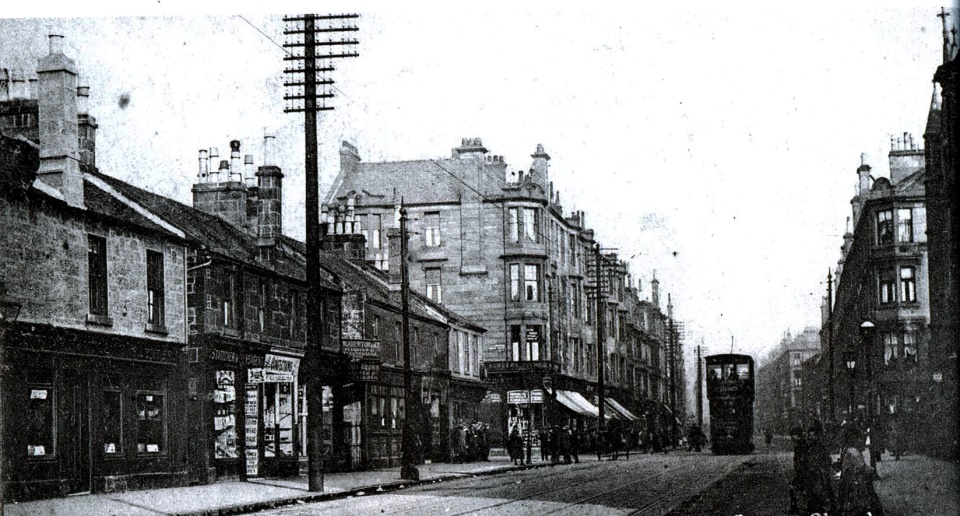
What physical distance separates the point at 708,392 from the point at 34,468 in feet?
134

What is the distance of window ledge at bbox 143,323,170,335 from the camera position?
2579 cm

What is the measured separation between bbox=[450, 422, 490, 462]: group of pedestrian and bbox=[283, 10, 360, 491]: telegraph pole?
66.8ft

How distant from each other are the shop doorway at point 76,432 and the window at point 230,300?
606 centimetres

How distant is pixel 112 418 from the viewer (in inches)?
959

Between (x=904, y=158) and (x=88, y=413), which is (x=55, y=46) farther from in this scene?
(x=904, y=158)

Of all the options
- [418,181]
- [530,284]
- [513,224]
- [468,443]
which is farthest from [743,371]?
[418,181]

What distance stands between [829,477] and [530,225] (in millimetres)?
46689

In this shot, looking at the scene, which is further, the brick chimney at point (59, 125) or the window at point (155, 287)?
the window at point (155, 287)

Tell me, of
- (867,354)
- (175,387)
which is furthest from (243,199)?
(867,354)

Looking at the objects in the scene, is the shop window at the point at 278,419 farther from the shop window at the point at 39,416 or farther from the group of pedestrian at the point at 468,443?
the group of pedestrian at the point at 468,443

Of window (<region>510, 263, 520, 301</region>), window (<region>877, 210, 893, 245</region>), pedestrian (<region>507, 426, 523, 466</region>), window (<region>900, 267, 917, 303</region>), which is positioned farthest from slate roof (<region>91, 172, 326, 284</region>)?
window (<region>877, 210, 893, 245</region>)

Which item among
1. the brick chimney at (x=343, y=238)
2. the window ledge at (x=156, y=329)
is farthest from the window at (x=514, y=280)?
the window ledge at (x=156, y=329)

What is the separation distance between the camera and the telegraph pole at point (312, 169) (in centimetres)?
2542

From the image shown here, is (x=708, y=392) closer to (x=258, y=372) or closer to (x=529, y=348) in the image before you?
(x=529, y=348)
